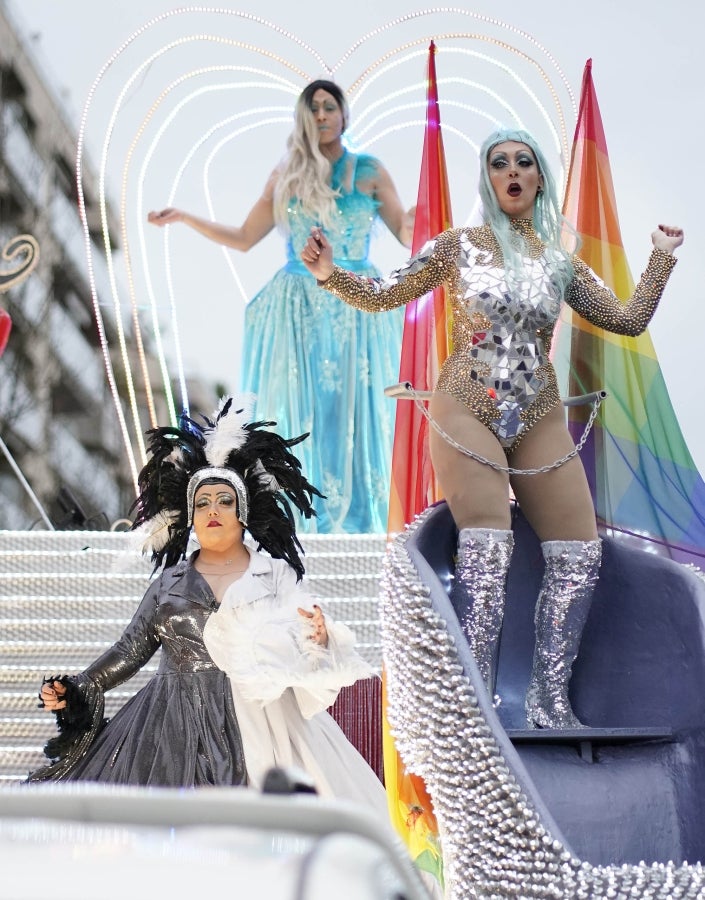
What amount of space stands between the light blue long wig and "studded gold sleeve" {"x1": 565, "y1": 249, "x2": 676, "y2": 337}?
5 centimetres

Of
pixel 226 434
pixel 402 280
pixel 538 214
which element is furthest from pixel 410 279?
pixel 226 434

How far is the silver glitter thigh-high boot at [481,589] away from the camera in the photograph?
110 inches

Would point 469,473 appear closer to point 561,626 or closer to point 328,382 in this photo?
point 561,626

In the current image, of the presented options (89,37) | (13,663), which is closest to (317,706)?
(13,663)

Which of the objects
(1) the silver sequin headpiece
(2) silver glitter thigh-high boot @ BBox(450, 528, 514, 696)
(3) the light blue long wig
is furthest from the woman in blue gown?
(2) silver glitter thigh-high boot @ BBox(450, 528, 514, 696)

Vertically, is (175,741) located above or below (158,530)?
below

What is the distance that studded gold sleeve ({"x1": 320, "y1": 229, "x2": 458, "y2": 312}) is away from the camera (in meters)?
3.06

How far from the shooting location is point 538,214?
3.16 m

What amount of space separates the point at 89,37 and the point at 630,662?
6079 mm

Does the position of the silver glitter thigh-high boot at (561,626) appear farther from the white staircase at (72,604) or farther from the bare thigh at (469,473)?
the white staircase at (72,604)

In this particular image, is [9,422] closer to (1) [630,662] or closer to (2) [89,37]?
(2) [89,37]

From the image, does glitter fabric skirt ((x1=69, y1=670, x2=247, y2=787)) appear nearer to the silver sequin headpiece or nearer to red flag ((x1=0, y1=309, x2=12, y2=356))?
the silver sequin headpiece

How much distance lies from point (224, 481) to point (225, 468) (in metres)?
0.06

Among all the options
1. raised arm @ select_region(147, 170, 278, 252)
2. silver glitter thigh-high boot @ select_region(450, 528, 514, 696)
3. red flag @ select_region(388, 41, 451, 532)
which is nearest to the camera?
silver glitter thigh-high boot @ select_region(450, 528, 514, 696)
